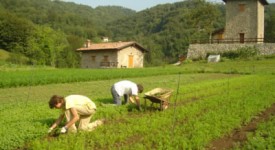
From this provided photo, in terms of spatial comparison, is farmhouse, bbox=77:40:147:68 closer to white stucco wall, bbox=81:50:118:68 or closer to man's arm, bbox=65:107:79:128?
white stucco wall, bbox=81:50:118:68

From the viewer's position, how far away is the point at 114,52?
48.2m

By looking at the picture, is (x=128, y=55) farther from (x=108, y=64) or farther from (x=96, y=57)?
(x=96, y=57)

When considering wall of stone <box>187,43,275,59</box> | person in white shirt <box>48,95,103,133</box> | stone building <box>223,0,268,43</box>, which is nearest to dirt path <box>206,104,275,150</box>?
person in white shirt <box>48,95,103,133</box>

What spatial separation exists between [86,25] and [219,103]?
128 metres

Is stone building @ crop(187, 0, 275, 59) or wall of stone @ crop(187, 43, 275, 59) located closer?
wall of stone @ crop(187, 43, 275, 59)

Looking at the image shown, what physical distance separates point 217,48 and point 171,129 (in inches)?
1596

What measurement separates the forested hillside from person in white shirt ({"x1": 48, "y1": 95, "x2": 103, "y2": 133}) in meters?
47.5

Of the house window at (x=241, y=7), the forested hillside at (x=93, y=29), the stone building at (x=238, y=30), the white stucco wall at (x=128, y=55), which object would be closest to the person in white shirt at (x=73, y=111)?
the white stucco wall at (x=128, y=55)

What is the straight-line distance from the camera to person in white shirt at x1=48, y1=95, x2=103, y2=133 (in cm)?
742

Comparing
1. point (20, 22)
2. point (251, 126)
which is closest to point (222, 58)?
point (251, 126)

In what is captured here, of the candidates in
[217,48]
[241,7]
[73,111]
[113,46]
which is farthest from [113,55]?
[73,111]

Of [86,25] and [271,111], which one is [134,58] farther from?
[86,25]

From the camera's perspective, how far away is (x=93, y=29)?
427 feet

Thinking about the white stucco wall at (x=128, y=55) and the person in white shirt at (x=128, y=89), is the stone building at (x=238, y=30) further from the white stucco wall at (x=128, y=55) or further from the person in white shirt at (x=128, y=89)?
the person in white shirt at (x=128, y=89)
